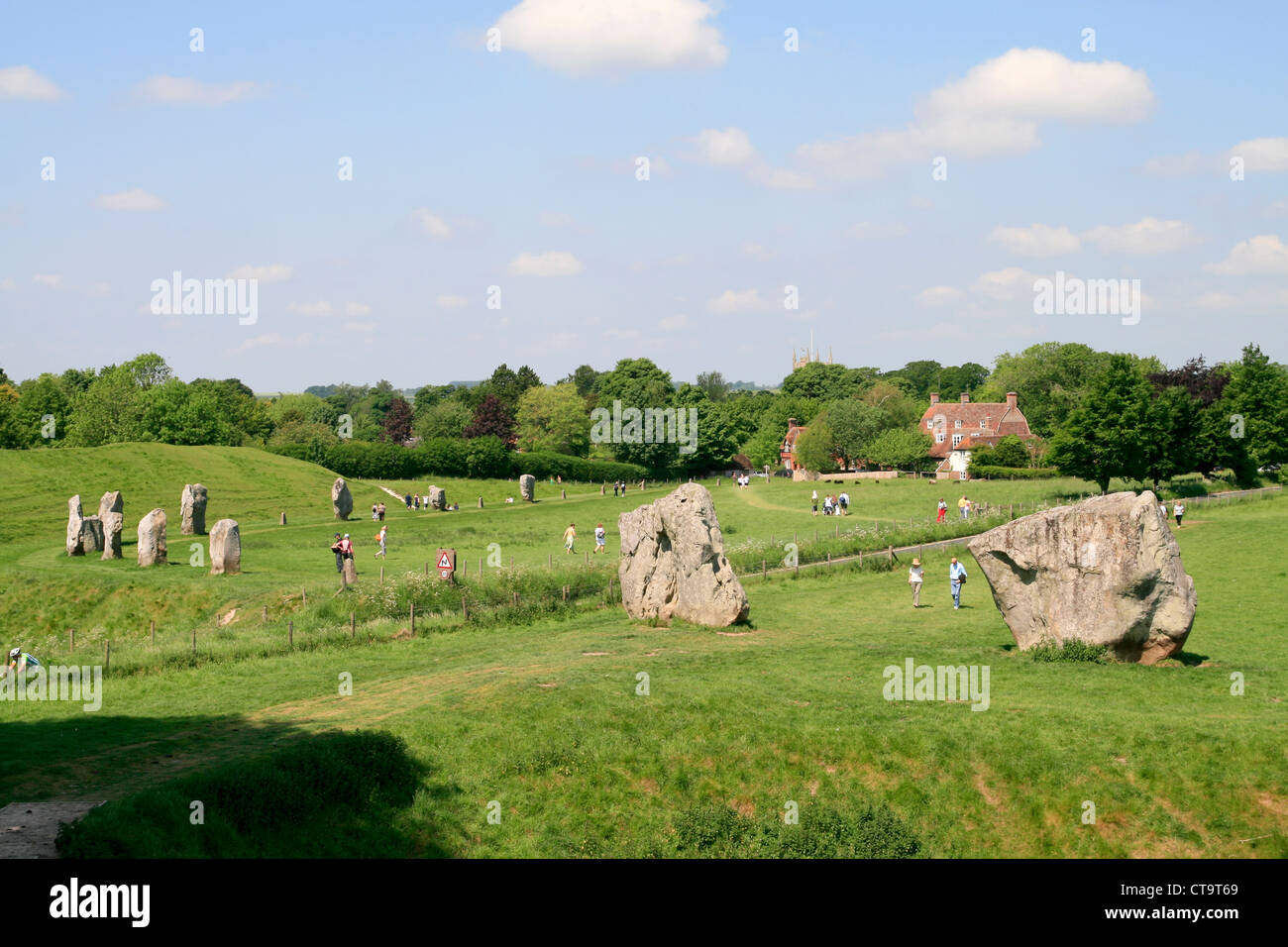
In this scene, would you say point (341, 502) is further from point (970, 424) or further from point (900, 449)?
point (970, 424)

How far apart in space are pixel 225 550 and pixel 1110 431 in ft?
189

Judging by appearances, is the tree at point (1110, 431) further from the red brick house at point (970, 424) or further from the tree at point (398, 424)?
the tree at point (398, 424)

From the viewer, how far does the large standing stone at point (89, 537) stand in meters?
56.2

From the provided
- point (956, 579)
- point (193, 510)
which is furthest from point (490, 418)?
point (956, 579)

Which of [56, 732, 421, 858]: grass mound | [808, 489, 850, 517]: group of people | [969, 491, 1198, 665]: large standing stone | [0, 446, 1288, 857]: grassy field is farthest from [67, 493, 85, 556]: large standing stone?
[969, 491, 1198, 665]: large standing stone

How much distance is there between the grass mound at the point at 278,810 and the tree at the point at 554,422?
11983 centimetres

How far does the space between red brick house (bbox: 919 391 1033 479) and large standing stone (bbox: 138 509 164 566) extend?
100 m

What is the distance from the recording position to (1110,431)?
71812 mm

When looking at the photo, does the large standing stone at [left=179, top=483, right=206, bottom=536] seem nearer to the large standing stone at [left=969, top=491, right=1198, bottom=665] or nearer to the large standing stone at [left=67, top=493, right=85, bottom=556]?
the large standing stone at [left=67, top=493, right=85, bottom=556]

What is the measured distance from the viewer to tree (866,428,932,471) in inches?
4358

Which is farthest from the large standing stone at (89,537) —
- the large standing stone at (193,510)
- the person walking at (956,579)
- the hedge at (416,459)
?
the hedge at (416,459)
